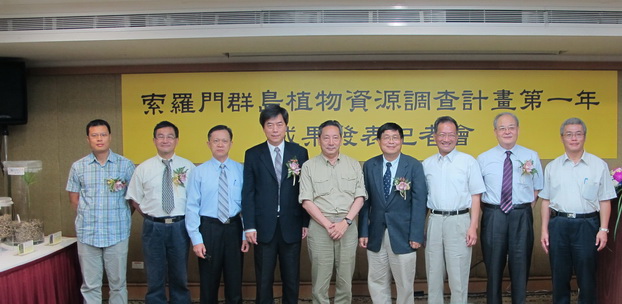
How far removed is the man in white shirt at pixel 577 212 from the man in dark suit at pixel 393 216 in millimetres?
1017

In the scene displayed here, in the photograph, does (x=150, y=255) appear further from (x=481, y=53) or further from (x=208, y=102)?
(x=481, y=53)

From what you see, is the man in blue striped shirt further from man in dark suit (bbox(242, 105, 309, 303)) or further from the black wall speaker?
the black wall speaker

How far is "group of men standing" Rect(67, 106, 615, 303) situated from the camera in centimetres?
301

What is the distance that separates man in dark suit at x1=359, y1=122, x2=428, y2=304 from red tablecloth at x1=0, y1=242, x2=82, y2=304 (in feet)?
7.77

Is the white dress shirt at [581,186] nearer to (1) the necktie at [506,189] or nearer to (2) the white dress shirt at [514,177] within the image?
(2) the white dress shirt at [514,177]

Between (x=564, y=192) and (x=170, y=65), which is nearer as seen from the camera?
(x=564, y=192)

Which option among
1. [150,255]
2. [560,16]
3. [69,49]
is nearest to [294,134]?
[150,255]

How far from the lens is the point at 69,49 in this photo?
3.57m

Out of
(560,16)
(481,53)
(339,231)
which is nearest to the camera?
(339,231)

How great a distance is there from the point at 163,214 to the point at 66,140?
66.2 inches

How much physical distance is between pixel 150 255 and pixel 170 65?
1813 millimetres

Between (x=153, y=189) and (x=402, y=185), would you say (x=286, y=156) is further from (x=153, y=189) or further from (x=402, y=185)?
(x=153, y=189)

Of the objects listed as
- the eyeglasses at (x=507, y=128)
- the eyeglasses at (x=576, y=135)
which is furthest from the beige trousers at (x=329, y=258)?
the eyeglasses at (x=576, y=135)

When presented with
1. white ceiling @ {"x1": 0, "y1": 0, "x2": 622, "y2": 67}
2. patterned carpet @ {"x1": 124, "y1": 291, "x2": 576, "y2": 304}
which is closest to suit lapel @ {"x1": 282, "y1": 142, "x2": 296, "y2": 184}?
white ceiling @ {"x1": 0, "y1": 0, "x2": 622, "y2": 67}
